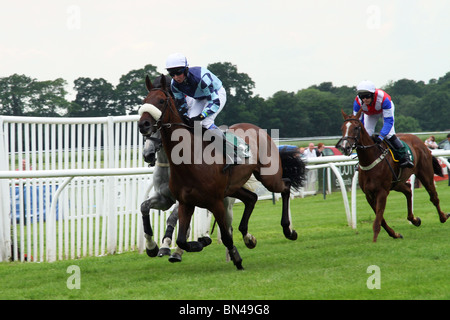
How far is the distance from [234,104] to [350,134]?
14.4 metres

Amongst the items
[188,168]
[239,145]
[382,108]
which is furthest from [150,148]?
[382,108]

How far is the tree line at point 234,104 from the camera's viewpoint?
16.4 m

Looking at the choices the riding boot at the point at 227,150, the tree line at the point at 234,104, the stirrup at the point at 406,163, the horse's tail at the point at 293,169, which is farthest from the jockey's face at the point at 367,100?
the tree line at the point at 234,104

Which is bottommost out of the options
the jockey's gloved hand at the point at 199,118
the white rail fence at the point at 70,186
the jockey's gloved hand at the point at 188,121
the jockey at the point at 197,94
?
the white rail fence at the point at 70,186

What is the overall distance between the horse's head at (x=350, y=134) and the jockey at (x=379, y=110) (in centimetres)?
31

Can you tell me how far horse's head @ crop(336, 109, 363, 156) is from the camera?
6.83 meters

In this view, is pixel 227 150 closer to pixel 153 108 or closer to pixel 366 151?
pixel 153 108

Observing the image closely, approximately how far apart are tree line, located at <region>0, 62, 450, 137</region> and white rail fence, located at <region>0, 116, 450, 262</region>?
4677mm

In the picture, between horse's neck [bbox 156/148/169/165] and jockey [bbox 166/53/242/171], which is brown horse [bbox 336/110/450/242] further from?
horse's neck [bbox 156/148/169/165]

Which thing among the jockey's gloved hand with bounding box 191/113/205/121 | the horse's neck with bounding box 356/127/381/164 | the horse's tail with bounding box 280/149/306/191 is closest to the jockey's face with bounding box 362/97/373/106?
the horse's neck with bounding box 356/127/381/164

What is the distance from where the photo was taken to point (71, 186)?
272 inches

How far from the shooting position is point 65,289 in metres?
4.87

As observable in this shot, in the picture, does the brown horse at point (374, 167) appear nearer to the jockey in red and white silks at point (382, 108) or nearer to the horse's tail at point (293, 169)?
the jockey in red and white silks at point (382, 108)
